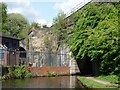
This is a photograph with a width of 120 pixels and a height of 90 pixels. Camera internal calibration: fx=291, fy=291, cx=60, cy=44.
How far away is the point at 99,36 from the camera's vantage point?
66.9 ft

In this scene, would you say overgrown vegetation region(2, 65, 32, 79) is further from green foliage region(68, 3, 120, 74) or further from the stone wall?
green foliage region(68, 3, 120, 74)

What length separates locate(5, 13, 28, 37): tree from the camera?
6960 cm

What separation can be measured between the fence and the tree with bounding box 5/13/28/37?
2603cm

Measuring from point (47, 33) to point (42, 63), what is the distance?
24.5ft

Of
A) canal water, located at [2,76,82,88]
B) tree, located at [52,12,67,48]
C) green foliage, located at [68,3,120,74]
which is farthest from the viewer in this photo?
tree, located at [52,12,67,48]

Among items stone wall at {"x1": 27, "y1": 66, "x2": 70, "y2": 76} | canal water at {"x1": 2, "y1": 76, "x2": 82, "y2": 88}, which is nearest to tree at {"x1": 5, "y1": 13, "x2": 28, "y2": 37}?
stone wall at {"x1": 27, "y1": 66, "x2": 70, "y2": 76}

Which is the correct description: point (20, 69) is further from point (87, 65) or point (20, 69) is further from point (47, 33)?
point (47, 33)

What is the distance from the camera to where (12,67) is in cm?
2888

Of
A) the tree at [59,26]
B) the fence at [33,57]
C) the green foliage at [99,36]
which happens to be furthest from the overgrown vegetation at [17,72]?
the tree at [59,26]

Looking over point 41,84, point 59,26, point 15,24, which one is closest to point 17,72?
point 41,84

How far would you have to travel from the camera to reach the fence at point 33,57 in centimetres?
3338

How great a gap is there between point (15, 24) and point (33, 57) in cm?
3578

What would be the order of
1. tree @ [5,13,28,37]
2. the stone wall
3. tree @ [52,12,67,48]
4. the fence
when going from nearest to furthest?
the stone wall, the fence, tree @ [52,12,67,48], tree @ [5,13,28,37]

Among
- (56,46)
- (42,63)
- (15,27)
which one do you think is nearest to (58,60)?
(42,63)
